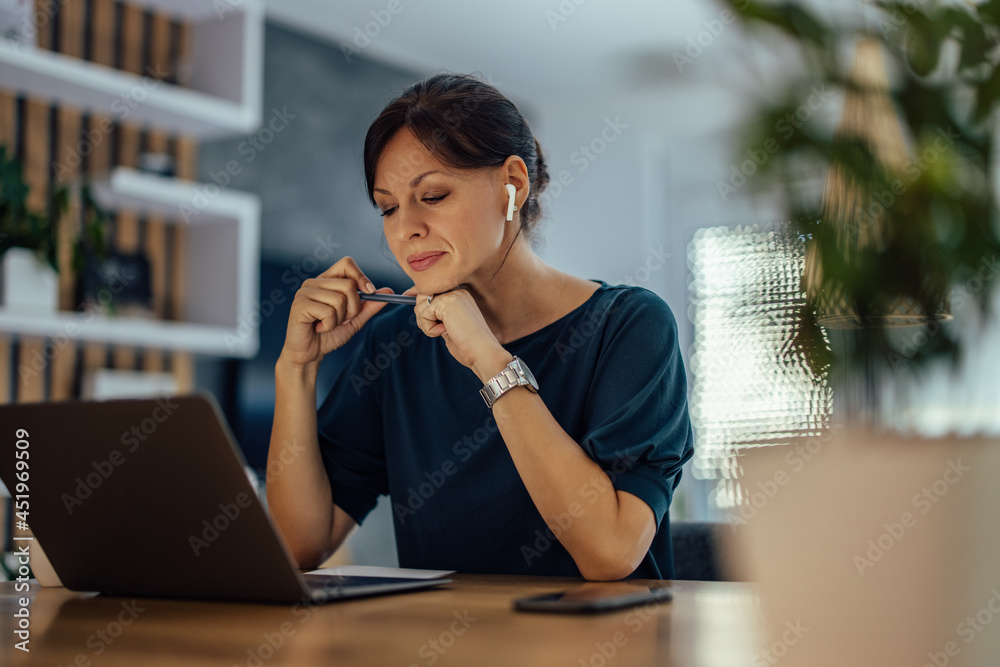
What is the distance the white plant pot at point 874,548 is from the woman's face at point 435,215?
3.70ft

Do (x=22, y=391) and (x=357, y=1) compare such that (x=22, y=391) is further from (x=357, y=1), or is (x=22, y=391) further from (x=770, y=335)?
(x=770, y=335)

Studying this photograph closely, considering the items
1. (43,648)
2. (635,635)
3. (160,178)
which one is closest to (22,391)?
(160,178)

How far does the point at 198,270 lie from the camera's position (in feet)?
11.6

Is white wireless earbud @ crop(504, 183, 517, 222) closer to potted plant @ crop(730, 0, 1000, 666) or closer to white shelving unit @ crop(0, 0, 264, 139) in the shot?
potted plant @ crop(730, 0, 1000, 666)

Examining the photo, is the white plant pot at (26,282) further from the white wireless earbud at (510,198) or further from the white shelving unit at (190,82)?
the white wireless earbud at (510,198)

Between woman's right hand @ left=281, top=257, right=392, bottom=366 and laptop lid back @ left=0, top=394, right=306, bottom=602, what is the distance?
1.75 ft

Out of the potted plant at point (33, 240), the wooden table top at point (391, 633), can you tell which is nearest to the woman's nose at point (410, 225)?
the wooden table top at point (391, 633)

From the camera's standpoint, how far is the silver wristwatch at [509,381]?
48.4 inches

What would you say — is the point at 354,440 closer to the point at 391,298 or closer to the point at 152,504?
the point at 391,298

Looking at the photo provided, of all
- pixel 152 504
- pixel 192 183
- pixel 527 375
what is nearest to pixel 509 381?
pixel 527 375

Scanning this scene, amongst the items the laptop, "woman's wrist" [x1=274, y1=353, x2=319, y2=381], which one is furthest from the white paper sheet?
"woman's wrist" [x1=274, y1=353, x2=319, y2=381]

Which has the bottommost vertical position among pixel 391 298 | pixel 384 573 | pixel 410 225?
pixel 384 573

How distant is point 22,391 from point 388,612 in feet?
8.94

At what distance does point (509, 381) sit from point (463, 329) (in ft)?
0.42
